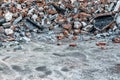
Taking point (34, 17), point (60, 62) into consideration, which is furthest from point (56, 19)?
point (60, 62)

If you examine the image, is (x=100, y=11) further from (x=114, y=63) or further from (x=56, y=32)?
(x=114, y=63)

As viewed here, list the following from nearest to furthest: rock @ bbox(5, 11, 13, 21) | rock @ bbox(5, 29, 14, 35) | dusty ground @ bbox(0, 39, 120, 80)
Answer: dusty ground @ bbox(0, 39, 120, 80), rock @ bbox(5, 29, 14, 35), rock @ bbox(5, 11, 13, 21)

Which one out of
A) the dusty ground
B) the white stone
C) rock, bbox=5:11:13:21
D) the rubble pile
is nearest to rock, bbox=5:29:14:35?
the rubble pile

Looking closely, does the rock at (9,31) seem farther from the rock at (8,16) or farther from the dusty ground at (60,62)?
the dusty ground at (60,62)

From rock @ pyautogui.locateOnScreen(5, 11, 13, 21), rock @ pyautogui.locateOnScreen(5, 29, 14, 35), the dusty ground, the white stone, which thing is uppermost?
rock @ pyautogui.locateOnScreen(5, 11, 13, 21)

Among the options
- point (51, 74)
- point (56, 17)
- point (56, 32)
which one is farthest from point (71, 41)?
point (51, 74)

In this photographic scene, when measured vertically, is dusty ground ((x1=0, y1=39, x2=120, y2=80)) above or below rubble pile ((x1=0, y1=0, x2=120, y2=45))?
below

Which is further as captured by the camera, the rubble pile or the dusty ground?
the rubble pile

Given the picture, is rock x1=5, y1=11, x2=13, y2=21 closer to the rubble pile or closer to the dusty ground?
the rubble pile
